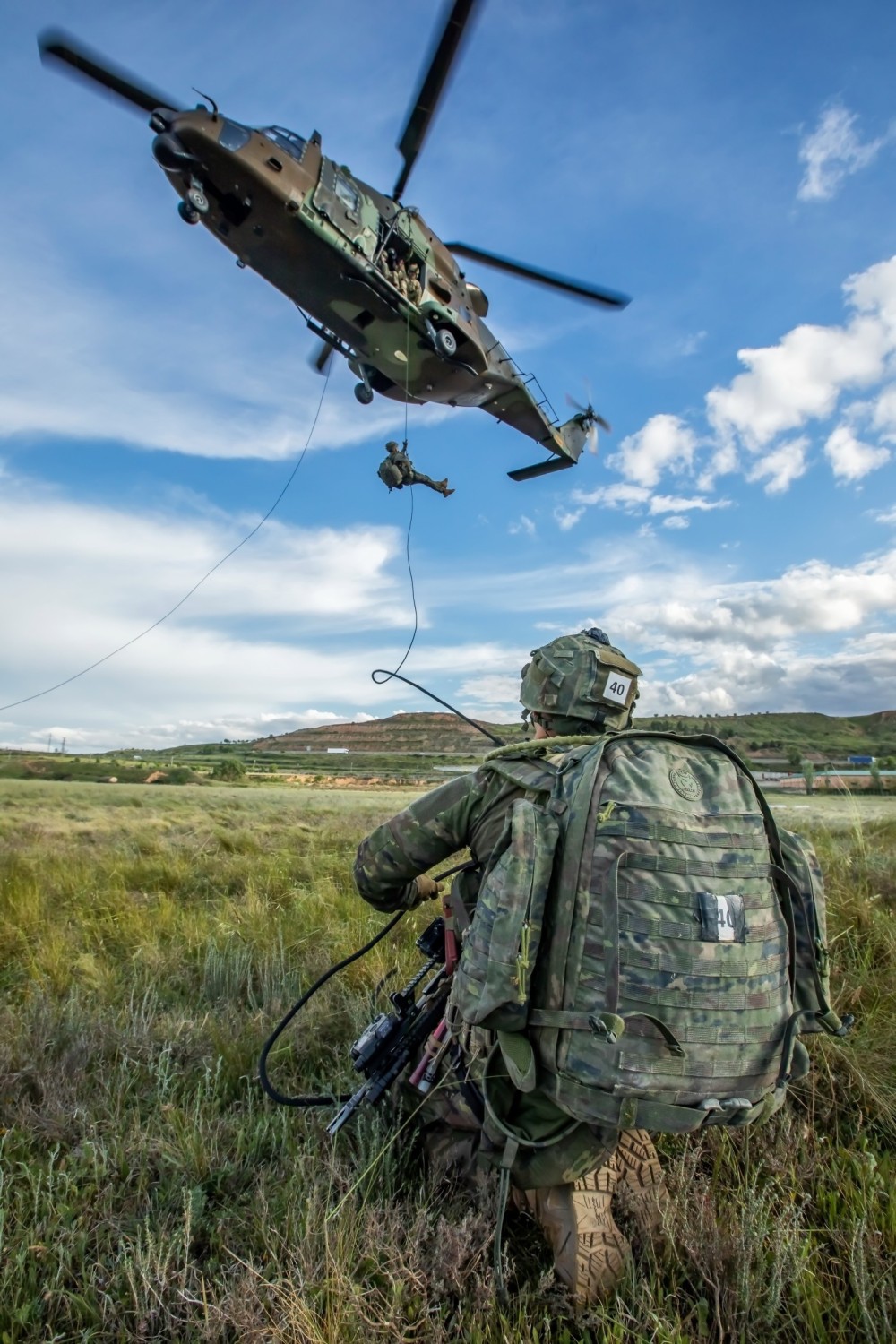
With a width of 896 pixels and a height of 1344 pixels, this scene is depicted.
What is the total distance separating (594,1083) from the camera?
6.72 ft

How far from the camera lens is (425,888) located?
3074 millimetres

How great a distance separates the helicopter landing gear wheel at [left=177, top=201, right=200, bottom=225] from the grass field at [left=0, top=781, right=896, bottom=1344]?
23.2ft

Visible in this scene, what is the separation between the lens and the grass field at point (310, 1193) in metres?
2.06

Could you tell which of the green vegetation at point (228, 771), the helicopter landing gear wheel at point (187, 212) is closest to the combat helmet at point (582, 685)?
the helicopter landing gear wheel at point (187, 212)

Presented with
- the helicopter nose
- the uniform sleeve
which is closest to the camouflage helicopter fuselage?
the helicopter nose

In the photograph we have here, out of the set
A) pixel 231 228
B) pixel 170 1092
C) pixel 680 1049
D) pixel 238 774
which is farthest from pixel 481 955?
pixel 238 774

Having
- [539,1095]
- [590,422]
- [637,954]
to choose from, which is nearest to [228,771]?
[590,422]

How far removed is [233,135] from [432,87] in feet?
7.31

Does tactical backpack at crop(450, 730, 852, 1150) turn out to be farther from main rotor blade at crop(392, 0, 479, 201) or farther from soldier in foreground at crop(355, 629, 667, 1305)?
main rotor blade at crop(392, 0, 479, 201)

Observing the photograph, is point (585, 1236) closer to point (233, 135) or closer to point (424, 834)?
point (424, 834)

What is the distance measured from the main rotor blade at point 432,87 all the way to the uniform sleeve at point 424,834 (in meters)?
8.24

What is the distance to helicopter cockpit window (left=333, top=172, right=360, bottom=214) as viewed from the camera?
8.47 metres

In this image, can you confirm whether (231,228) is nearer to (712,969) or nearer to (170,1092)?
(170,1092)

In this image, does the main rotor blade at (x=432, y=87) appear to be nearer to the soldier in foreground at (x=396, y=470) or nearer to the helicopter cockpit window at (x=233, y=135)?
the helicopter cockpit window at (x=233, y=135)
